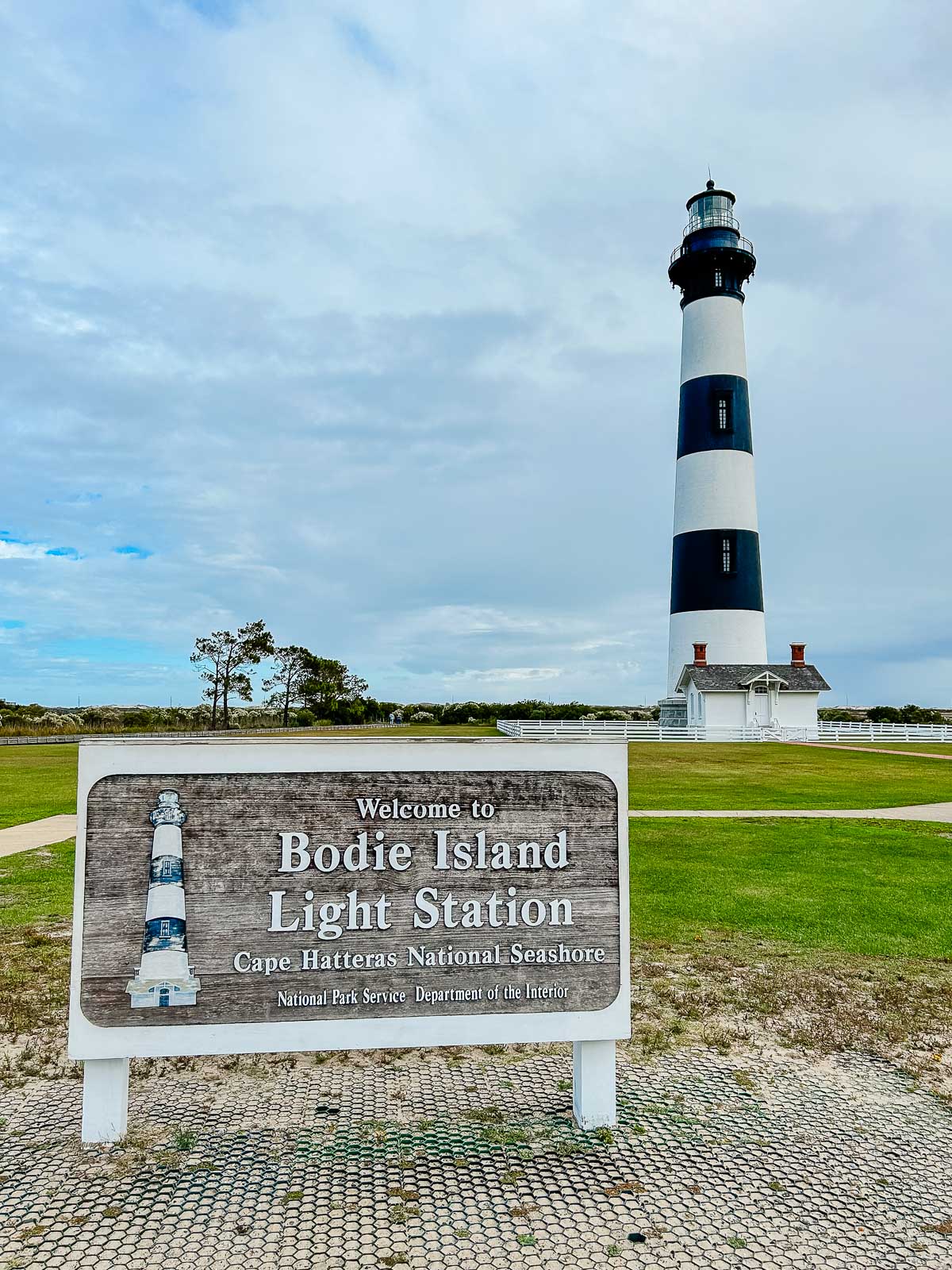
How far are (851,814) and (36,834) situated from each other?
12.1 metres

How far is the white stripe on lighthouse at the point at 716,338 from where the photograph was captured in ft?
104

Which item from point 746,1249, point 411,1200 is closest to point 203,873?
point 411,1200

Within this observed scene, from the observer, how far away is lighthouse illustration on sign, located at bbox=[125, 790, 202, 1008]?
349 centimetres

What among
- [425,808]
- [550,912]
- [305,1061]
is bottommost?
[305,1061]

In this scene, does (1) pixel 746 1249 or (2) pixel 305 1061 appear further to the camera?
(2) pixel 305 1061

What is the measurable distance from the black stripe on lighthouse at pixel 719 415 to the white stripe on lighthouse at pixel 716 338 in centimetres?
35

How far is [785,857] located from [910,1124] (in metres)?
6.40

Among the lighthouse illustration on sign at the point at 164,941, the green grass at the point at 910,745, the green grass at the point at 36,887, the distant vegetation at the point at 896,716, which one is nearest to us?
the lighthouse illustration on sign at the point at 164,941

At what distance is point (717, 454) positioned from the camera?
31547 mm

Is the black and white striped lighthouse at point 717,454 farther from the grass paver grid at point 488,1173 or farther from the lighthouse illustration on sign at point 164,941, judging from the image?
the lighthouse illustration on sign at point 164,941

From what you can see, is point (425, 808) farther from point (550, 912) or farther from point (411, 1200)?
point (411, 1200)

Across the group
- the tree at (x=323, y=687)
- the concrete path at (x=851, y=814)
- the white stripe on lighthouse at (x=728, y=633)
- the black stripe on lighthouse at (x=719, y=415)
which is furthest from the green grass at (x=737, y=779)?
the tree at (x=323, y=687)

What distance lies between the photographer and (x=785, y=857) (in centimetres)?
985

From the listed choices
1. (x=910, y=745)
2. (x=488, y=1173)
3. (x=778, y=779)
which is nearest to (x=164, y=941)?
(x=488, y=1173)
